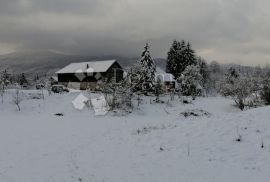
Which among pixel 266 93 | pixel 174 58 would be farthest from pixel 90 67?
pixel 266 93

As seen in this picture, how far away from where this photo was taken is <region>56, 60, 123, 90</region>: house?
81.5m

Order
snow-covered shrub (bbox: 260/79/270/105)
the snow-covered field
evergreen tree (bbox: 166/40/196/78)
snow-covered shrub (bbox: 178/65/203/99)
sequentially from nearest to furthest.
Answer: the snow-covered field → snow-covered shrub (bbox: 260/79/270/105) → snow-covered shrub (bbox: 178/65/203/99) → evergreen tree (bbox: 166/40/196/78)

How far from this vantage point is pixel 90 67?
3329 inches

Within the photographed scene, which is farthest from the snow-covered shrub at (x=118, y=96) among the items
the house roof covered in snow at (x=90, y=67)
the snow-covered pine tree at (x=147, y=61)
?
the house roof covered in snow at (x=90, y=67)

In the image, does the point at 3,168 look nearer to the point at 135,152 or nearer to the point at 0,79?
the point at 135,152

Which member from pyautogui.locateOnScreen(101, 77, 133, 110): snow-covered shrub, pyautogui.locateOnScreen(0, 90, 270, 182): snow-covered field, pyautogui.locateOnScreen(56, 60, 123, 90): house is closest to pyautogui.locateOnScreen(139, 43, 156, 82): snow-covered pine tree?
pyautogui.locateOnScreen(101, 77, 133, 110): snow-covered shrub

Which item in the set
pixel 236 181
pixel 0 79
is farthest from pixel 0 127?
pixel 0 79

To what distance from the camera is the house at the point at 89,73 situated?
81.5 meters

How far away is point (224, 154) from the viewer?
50.5 feet

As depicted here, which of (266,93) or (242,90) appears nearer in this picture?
(266,93)

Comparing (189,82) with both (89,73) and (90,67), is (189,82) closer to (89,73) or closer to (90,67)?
(89,73)

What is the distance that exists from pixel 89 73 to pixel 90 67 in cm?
161

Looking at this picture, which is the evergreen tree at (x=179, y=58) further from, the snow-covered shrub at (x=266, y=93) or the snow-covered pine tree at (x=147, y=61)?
the snow-covered shrub at (x=266, y=93)

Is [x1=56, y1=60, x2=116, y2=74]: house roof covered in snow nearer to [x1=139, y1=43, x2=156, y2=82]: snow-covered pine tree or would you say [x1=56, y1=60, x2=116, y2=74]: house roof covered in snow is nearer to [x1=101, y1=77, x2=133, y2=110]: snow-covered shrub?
[x1=139, y1=43, x2=156, y2=82]: snow-covered pine tree
